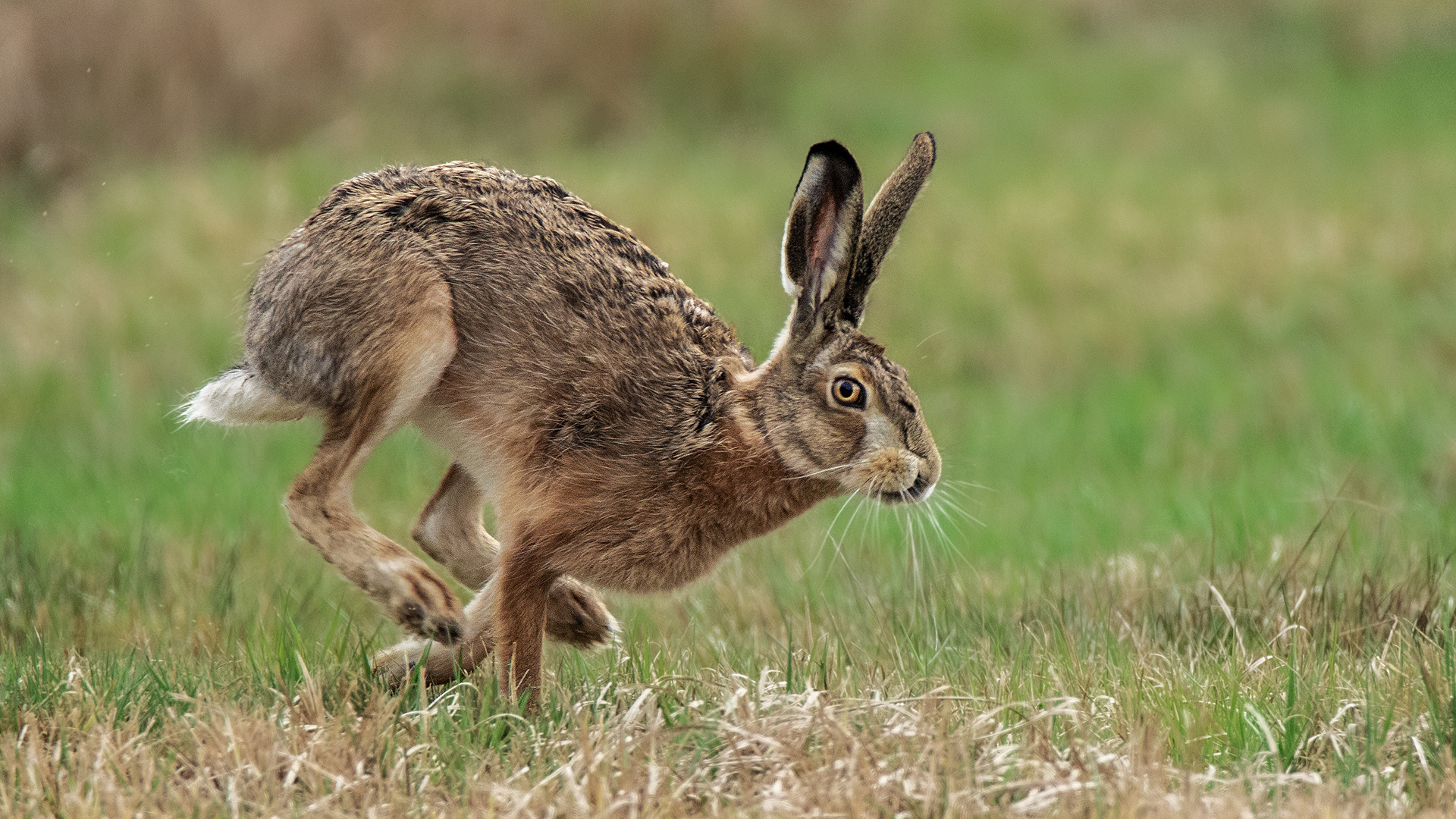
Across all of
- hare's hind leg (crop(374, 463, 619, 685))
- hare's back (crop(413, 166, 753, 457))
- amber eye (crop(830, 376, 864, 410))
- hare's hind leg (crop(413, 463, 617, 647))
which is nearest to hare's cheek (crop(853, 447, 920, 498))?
amber eye (crop(830, 376, 864, 410))

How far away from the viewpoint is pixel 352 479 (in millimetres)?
4828

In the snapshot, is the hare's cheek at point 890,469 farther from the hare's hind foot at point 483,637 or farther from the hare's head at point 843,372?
the hare's hind foot at point 483,637

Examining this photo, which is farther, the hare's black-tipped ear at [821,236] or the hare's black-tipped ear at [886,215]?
the hare's black-tipped ear at [886,215]

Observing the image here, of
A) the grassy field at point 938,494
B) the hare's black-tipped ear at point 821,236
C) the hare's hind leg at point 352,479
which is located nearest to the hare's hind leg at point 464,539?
the grassy field at point 938,494

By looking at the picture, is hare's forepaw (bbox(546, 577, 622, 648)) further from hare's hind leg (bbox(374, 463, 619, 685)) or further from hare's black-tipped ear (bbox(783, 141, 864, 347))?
hare's black-tipped ear (bbox(783, 141, 864, 347))

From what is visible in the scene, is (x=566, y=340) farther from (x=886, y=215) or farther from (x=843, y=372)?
(x=886, y=215)

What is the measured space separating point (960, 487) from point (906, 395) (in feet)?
12.2

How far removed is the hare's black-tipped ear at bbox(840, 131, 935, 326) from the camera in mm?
4594

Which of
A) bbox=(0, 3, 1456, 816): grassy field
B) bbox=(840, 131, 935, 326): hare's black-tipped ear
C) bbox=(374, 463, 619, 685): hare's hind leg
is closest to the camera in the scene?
bbox=(0, 3, 1456, 816): grassy field

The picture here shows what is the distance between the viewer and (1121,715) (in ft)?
14.1

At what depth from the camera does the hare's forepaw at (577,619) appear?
5117 mm

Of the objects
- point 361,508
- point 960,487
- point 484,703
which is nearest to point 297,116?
point 361,508

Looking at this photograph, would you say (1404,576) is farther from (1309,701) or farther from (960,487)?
(960,487)

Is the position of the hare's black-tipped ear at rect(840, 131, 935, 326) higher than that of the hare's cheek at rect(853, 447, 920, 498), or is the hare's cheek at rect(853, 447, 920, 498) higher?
the hare's black-tipped ear at rect(840, 131, 935, 326)
